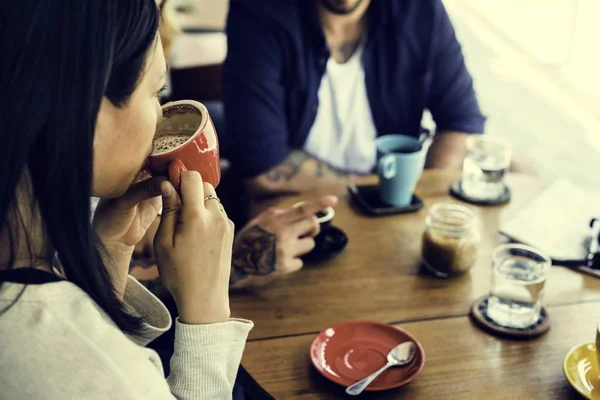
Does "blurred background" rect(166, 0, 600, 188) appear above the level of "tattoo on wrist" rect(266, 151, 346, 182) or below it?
below

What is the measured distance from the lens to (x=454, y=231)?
123 cm

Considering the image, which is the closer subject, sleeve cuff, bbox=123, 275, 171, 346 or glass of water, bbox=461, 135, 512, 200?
sleeve cuff, bbox=123, 275, 171, 346

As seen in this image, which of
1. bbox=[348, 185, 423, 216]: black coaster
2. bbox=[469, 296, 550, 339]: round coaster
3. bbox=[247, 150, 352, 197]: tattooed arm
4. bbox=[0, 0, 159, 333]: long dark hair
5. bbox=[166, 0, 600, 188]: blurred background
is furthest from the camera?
bbox=[166, 0, 600, 188]: blurred background

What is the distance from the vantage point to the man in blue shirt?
1.97m

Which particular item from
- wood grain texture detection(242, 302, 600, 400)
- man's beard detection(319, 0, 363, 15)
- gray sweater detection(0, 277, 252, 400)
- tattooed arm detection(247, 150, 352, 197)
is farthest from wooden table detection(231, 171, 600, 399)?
man's beard detection(319, 0, 363, 15)

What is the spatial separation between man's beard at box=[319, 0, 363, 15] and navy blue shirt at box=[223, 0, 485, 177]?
4 cm

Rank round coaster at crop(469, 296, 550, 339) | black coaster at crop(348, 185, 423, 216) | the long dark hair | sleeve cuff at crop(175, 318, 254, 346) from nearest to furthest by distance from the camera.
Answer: the long dark hair
sleeve cuff at crop(175, 318, 254, 346)
round coaster at crop(469, 296, 550, 339)
black coaster at crop(348, 185, 423, 216)

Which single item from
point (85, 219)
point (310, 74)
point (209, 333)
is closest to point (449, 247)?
point (209, 333)

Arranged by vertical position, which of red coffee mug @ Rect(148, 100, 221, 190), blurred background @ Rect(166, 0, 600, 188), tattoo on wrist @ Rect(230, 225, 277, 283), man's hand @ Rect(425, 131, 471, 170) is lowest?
blurred background @ Rect(166, 0, 600, 188)

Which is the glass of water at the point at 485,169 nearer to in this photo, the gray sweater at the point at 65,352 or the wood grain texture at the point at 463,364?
the wood grain texture at the point at 463,364

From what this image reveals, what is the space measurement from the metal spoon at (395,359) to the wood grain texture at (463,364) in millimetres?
18

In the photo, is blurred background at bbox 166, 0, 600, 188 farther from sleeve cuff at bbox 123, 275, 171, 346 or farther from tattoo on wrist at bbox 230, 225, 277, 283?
sleeve cuff at bbox 123, 275, 171, 346

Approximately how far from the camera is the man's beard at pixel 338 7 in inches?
77.5

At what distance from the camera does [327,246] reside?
131 cm
